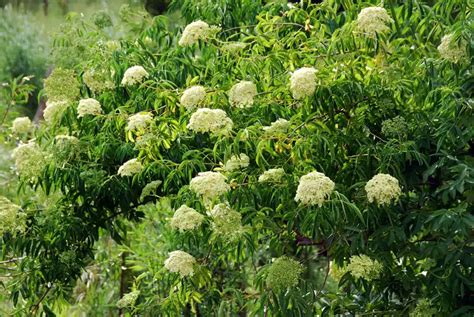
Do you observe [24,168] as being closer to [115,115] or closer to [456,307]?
[115,115]

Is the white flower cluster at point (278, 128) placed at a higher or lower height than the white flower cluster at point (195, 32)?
lower

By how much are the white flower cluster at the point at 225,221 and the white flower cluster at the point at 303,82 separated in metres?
0.45

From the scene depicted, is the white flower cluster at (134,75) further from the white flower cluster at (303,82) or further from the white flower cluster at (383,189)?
the white flower cluster at (383,189)

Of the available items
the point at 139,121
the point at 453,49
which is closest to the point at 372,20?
the point at 453,49

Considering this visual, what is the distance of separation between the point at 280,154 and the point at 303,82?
0.44 meters

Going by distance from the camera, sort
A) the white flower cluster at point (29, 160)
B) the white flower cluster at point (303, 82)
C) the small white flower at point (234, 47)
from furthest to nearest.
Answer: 1. the white flower cluster at point (29, 160)
2. the small white flower at point (234, 47)
3. the white flower cluster at point (303, 82)

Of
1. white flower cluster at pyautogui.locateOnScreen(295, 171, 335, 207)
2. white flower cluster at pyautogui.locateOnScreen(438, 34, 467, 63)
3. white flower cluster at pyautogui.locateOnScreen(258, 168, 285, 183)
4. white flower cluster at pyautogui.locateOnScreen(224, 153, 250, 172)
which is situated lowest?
white flower cluster at pyautogui.locateOnScreen(258, 168, 285, 183)

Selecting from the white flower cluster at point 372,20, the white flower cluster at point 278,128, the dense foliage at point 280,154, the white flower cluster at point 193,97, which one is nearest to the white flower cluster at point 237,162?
the dense foliage at point 280,154

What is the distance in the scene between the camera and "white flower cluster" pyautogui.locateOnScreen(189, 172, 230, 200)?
10.0 feet

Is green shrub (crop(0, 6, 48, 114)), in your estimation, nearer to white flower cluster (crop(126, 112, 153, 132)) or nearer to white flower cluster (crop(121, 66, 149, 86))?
white flower cluster (crop(121, 66, 149, 86))

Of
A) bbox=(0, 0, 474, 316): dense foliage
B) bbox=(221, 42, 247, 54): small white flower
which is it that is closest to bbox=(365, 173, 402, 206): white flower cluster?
bbox=(0, 0, 474, 316): dense foliage

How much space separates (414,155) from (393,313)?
2.18 ft

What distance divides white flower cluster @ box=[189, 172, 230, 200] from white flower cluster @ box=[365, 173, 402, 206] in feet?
1.54

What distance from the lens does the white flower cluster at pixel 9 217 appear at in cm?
363
